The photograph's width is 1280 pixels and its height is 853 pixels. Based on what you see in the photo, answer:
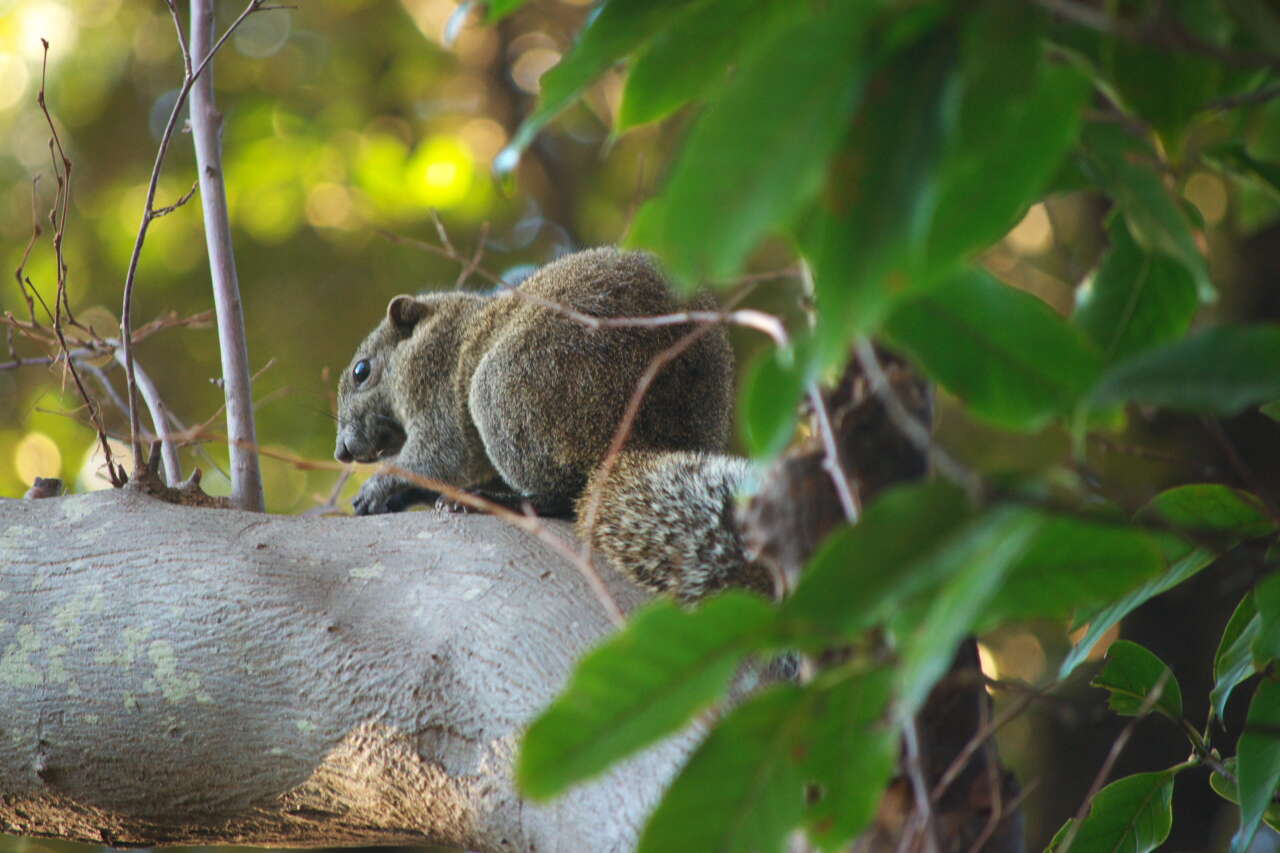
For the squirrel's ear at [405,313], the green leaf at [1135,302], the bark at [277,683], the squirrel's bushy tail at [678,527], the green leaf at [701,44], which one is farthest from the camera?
the squirrel's ear at [405,313]

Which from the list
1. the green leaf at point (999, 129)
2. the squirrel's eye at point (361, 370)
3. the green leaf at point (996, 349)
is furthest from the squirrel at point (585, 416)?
the green leaf at point (999, 129)

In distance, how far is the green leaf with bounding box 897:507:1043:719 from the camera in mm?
537

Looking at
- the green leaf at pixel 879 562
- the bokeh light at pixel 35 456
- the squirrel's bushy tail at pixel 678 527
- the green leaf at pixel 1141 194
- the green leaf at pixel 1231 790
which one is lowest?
the bokeh light at pixel 35 456

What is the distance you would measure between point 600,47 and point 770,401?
30cm

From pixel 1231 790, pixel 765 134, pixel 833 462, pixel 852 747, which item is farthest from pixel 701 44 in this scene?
pixel 1231 790

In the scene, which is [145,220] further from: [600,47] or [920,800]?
[920,800]

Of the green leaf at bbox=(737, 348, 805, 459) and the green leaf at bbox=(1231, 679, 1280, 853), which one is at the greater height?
the green leaf at bbox=(737, 348, 805, 459)

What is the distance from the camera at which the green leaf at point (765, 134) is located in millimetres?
548

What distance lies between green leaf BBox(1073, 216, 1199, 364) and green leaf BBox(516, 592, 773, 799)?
0.41m

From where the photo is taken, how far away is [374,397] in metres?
3.65

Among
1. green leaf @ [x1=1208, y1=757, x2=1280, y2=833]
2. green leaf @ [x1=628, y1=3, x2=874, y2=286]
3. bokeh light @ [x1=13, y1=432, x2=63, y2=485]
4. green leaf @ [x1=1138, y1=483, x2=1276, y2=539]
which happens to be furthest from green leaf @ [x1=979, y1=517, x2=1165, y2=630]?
bokeh light @ [x1=13, y1=432, x2=63, y2=485]

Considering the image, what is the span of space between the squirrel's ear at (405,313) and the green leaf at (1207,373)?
A: 3113mm

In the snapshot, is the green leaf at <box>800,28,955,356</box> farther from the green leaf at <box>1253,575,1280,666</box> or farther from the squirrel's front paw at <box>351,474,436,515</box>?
the squirrel's front paw at <box>351,474,436,515</box>

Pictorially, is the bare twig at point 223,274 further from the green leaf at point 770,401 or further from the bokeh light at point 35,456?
the bokeh light at point 35,456
